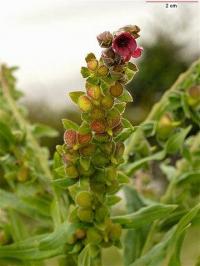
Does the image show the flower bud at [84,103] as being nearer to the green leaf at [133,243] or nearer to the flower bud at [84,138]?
the flower bud at [84,138]

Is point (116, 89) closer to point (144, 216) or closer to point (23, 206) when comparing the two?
point (144, 216)

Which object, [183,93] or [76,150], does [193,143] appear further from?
[76,150]

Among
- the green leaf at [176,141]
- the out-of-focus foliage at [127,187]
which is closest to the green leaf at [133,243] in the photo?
the out-of-focus foliage at [127,187]

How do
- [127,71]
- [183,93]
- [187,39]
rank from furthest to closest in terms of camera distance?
[187,39] < [183,93] < [127,71]

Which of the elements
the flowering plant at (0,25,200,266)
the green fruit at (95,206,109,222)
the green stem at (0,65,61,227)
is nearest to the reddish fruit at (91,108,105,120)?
the flowering plant at (0,25,200,266)

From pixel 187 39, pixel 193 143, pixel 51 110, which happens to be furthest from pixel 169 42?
Answer: pixel 193 143
